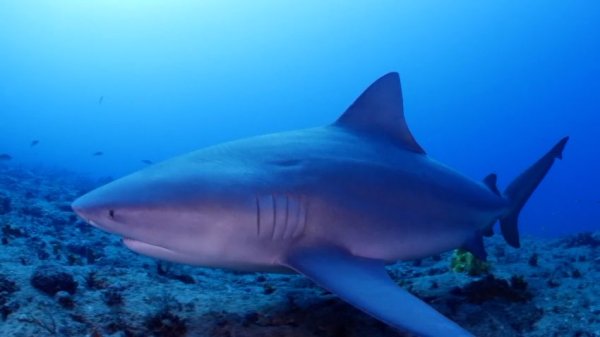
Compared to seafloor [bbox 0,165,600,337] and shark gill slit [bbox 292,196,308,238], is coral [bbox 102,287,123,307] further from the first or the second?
shark gill slit [bbox 292,196,308,238]

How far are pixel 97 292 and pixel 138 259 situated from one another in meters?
2.51

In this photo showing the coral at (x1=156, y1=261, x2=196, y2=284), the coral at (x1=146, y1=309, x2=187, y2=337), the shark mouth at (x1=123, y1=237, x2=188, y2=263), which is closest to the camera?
the shark mouth at (x1=123, y1=237, x2=188, y2=263)

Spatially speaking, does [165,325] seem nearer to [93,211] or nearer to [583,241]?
[93,211]

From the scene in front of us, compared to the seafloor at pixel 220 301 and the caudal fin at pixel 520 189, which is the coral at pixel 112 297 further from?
the caudal fin at pixel 520 189

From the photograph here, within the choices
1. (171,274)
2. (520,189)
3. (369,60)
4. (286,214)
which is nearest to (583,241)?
(520,189)

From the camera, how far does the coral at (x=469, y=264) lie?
19.0 feet

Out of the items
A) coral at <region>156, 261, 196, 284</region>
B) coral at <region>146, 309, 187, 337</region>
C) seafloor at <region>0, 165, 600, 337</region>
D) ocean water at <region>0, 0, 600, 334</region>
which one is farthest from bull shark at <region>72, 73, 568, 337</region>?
ocean water at <region>0, 0, 600, 334</region>

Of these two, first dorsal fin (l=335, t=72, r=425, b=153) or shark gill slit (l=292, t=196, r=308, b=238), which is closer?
shark gill slit (l=292, t=196, r=308, b=238)

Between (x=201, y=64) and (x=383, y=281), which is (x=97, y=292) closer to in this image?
(x=383, y=281)

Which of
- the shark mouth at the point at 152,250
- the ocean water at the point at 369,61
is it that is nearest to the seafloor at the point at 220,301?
the shark mouth at the point at 152,250

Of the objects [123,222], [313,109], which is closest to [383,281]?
[123,222]

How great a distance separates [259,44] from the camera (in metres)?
170

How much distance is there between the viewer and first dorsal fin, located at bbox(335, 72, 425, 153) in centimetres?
478

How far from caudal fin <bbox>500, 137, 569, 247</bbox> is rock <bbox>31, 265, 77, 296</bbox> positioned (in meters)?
4.77
